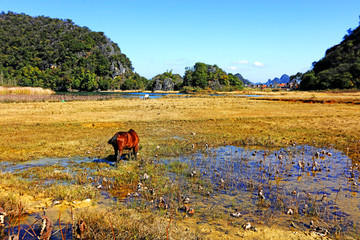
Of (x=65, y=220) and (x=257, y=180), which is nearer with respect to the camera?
(x=65, y=220)

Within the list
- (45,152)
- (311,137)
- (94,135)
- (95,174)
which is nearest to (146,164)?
(95,174)

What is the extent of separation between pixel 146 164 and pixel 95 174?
2.00 m

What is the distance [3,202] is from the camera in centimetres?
543

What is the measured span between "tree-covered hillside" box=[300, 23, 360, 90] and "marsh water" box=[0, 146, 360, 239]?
95.1 m

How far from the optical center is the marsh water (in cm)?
558

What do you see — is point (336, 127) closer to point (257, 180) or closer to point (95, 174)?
point (257, 180)

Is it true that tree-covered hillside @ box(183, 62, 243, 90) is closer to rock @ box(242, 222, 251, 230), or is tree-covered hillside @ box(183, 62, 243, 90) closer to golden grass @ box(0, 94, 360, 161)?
golden grass @ box(0, 94, 360, 161)

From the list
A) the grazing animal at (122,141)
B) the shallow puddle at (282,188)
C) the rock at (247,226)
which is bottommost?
the shallow puddle at (282,188)

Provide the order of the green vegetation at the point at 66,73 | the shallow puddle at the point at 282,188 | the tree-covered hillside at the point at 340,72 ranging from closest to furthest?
1. the shallow puddle at the point at 282,188
2. the tree-covered hillside at the point at 340,72
3. the green vegetation at the point at 66,73

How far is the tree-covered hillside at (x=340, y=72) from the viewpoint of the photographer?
86938 millimetres

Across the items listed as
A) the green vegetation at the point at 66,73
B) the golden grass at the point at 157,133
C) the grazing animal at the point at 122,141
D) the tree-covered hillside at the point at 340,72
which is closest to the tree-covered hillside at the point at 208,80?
the green vegetation at the point at 66,73

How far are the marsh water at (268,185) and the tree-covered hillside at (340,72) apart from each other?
95.1 metres

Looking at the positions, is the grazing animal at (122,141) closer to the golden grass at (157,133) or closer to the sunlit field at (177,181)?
the sunlit field at (177,181)

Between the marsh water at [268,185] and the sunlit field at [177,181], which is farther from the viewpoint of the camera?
the marsh water at [268,185]
